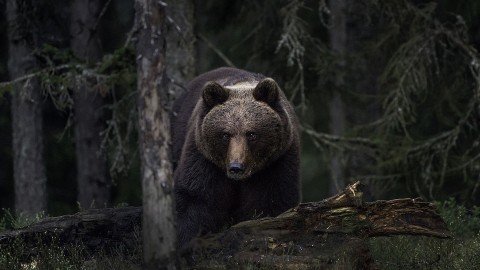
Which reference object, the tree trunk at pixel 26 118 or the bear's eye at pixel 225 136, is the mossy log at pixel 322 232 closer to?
the bear's eye at pixel 225 136

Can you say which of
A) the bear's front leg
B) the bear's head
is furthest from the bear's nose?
the bear's front leg

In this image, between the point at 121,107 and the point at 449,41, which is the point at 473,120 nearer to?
the point at 449,41

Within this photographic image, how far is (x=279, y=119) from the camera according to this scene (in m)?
8.17

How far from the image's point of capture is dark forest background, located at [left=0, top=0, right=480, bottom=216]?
504 inches

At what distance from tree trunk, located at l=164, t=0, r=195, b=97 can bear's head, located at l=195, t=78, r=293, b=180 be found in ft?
14.4

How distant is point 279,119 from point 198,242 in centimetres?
174

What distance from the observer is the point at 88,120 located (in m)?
15.3

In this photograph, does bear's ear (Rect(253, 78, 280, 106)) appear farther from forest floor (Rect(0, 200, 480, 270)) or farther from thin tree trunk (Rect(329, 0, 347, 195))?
thin tree trunk (Rect(329, 0, 347, 195))

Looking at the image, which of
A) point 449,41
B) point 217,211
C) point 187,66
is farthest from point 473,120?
point 217,211

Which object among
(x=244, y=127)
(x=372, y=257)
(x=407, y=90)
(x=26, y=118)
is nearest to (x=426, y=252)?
(x=372, y=257)

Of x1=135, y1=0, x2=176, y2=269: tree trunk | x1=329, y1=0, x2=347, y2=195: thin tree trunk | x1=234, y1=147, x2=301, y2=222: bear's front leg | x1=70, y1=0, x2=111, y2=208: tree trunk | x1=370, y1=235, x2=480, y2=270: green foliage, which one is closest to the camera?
x1=135, y1=0, x2=176, y2=269: tree trunk

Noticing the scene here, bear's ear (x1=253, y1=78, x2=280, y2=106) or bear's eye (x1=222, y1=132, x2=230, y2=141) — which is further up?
bear's ear (x1=253, y1=78, x2=280, y2=106)

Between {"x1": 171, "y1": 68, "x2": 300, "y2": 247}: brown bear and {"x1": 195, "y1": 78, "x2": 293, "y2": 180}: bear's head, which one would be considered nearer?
{"x1": 195, "y1": 78, "x2": 293, "y2": 180}: bear's head

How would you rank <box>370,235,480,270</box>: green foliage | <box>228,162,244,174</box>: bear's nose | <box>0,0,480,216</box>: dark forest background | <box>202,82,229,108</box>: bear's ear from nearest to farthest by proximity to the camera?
<box>228,162,244,174</box>: bear's nose → <box>370,235,480,270</box>: green foliage → <box>202,82,229,108</box>: bear's ear → <box>0,0,480,216</box>: dark forest background
